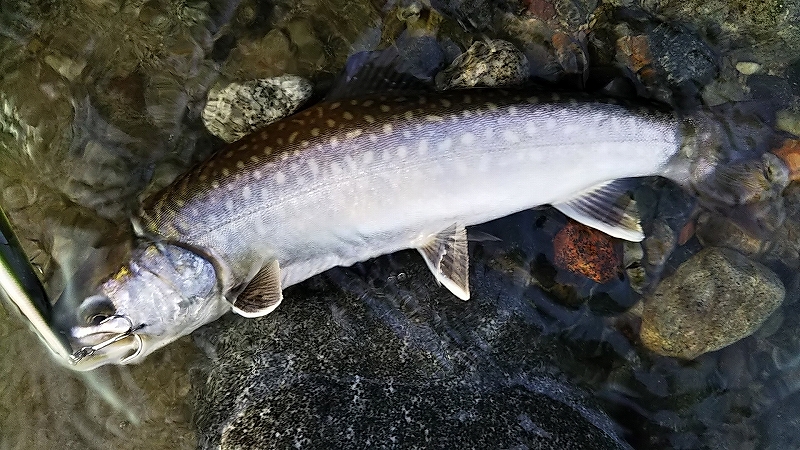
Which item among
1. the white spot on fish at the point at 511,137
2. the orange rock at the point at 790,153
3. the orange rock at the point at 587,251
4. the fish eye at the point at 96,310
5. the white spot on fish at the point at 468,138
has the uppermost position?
the white spot on fish at the point at 468,138

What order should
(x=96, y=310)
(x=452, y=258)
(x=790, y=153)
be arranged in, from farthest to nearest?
(x=790, y=153), (x=452, y=258), (x=96, y=310)

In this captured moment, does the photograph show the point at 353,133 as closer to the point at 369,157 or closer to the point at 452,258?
the point at 369,157

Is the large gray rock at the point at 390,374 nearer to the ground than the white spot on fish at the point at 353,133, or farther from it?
nearer to the ground

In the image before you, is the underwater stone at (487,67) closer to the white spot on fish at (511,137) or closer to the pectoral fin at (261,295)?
the white spot on fish at (511,137)

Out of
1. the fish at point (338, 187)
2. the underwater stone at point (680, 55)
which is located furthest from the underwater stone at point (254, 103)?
the underwater stone at point (680, 55)

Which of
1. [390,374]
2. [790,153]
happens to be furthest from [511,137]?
[790,153]

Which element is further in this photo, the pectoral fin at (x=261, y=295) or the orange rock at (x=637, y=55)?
the orange rock at (x=637, y=55)

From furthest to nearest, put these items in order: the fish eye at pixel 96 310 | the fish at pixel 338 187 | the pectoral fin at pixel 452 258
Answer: the pectoral fin at pixel 452 258 → the fish at pixel 338 187 → the fish eye at pixel 96 310
